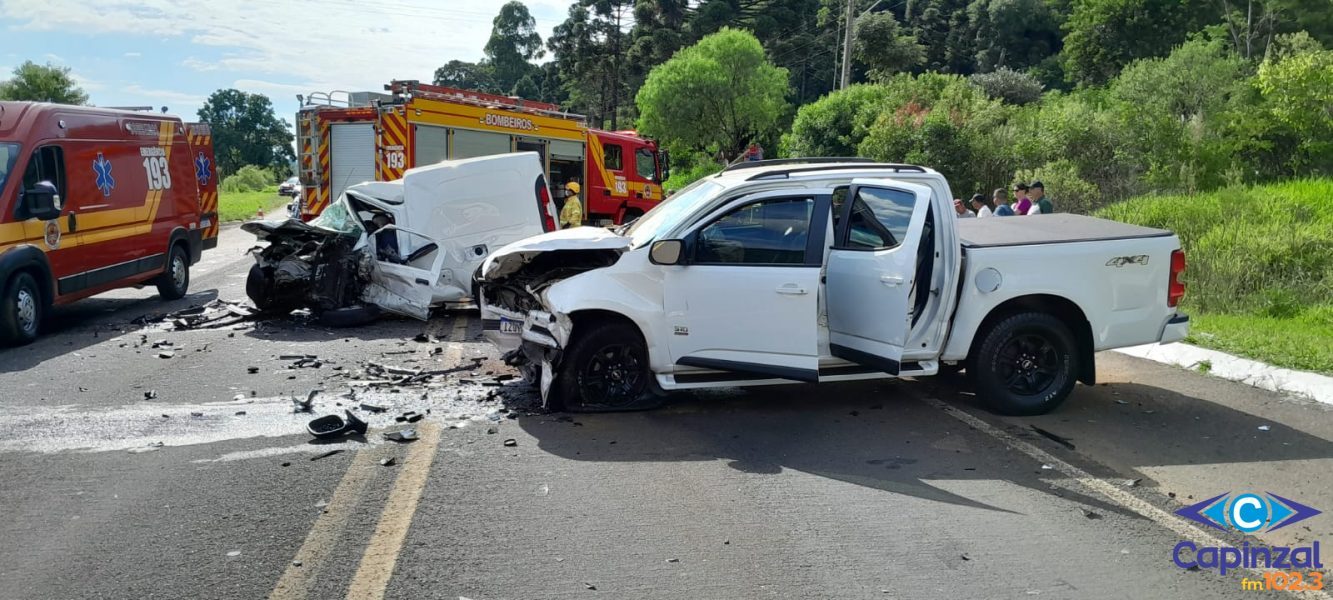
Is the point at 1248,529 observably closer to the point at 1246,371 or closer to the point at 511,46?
the point at 1246,371

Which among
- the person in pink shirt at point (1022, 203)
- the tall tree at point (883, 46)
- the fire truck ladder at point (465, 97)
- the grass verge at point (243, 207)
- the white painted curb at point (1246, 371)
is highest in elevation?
the tall tree at point (883, 46)

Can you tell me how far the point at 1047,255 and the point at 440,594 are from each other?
504 centimetres

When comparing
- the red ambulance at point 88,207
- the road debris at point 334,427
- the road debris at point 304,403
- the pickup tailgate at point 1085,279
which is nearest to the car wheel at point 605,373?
the road debris at point 334,427

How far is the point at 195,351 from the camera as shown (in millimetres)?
9555

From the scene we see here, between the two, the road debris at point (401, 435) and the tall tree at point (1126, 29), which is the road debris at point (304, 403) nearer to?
the road debris at point (401, 435)

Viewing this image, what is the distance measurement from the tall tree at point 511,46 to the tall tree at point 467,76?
36.1 inches

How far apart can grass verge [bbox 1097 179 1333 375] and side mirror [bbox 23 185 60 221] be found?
11696mm

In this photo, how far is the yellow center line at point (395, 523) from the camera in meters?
4.12

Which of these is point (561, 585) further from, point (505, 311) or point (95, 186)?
point (95, 186)

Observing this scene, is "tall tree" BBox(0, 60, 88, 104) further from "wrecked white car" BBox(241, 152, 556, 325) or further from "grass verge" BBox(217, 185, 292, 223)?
"wrecked white car" BBox(241, 152, 556, 325)

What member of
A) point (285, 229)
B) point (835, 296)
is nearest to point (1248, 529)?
point (835, 296)

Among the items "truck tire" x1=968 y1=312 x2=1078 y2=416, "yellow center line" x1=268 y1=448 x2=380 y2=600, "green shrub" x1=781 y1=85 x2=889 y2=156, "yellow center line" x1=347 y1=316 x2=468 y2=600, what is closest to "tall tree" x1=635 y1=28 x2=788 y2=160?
"green shrub" x1=781 y1=85 x2=889 y2=156

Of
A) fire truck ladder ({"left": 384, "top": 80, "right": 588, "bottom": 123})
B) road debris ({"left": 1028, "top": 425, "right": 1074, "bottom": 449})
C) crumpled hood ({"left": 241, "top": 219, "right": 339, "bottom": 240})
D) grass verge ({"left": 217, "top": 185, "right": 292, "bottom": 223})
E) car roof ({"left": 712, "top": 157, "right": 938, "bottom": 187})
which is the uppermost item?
fire truck ladder ({"left": 384, "top": 80, "right": 588, "bottom": 123})

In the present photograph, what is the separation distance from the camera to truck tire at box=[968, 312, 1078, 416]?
23.0 ft
